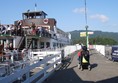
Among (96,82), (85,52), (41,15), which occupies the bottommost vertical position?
(96,82)

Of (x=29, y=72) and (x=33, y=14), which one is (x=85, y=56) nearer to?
(x=29, y=72)

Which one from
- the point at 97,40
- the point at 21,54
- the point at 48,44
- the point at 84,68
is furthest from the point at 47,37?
the point at 97,40

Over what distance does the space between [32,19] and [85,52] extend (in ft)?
74.7

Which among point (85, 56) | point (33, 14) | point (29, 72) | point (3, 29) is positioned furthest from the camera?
point (33, 14)

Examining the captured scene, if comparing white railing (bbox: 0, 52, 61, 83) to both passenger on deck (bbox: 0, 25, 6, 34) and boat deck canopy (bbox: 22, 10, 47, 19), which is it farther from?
boat deck canopy (bbox: 22, 10, 47, 19)

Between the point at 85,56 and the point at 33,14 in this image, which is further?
the point at 33,14

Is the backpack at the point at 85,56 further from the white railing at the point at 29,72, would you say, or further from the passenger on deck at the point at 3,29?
the passenger on deck at the point at 3,29

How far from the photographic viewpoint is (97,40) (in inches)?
4776

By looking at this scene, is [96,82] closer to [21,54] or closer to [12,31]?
[21,54]

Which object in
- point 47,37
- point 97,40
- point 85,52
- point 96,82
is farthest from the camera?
point 97,40

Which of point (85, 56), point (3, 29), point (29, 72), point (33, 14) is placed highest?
point (33, 14)

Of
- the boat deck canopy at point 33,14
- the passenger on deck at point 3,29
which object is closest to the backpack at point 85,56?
the passenger on deck at point 3,29

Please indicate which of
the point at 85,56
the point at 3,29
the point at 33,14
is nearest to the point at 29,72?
the point at 85,56

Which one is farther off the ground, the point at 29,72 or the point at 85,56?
the point at 85,56
